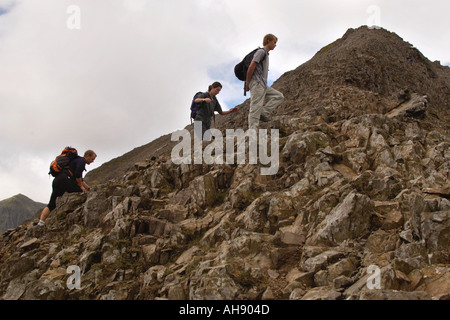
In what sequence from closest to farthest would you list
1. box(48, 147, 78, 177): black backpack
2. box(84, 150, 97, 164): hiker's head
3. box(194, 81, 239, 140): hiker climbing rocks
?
box(48, 147, 78, 177): black backpack < box(84, 150, 97, 164): hiker's head < box(194, 81, 239, 140): hiker climbing rocks

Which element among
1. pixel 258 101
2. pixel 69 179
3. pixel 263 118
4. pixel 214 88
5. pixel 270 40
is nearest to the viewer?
pixel 270 40

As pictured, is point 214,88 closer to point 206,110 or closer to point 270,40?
point 206,110

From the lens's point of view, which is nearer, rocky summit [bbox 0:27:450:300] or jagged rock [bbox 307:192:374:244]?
rocky summit [bbox 0:27:450:300]

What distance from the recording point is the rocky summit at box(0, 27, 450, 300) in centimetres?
689

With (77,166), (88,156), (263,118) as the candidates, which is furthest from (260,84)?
(77,166)

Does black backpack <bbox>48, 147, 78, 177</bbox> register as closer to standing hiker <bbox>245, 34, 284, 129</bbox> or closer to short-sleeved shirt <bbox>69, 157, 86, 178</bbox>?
short-sleeved shirt <bbox>69, 157, 86, 178</bbox>

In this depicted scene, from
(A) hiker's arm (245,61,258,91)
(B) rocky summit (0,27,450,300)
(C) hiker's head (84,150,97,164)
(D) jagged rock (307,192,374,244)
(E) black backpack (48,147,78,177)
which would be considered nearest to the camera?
(B) rocky summit (0,27,450,300)

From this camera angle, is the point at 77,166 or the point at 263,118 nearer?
the point at 77,166

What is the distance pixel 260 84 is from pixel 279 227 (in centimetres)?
583

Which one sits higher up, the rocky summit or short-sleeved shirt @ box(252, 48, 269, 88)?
short-sleeved shirt @ box(252, 48, 269, 88)

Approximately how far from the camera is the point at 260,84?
1274cm

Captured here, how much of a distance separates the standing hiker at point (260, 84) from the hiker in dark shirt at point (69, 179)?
626 cm

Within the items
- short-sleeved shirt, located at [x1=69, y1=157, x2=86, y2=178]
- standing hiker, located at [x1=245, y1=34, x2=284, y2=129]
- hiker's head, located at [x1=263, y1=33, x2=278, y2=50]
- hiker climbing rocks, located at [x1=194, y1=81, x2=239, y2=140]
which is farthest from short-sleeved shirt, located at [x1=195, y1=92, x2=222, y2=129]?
short-sleeved shirt, located at [x1=69, y1=157, x2=86, y2=178]

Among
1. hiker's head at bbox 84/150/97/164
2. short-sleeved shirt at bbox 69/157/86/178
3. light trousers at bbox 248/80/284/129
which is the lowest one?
short-sleeved shirt at bbox 69/157/86/178
